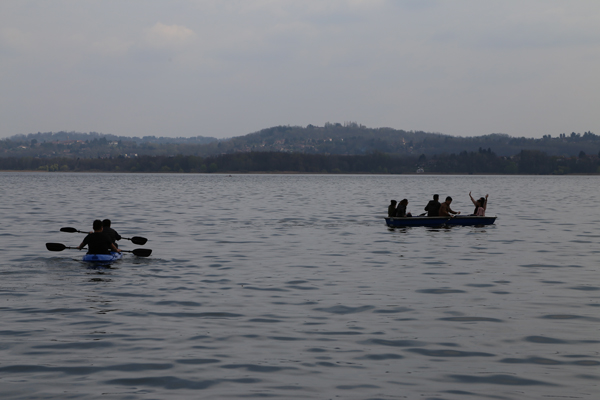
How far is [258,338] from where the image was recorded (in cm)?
1231

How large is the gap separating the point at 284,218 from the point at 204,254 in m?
20.4

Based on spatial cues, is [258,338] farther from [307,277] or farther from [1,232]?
[1,232]

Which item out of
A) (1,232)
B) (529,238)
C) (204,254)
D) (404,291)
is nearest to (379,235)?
(529,238)

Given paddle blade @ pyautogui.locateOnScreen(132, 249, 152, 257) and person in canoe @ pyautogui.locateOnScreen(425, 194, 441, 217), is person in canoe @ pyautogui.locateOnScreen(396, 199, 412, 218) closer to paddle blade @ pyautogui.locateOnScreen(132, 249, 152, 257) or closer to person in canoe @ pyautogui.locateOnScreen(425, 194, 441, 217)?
person in canoe @ pyautogui.locateOnScreen(425, 194, 441, 217)

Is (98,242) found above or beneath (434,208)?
beneath

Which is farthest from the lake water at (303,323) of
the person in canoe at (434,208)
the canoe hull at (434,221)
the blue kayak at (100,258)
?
the person in canoe at (434,208)

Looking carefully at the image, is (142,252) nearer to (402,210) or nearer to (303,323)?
(303,323)

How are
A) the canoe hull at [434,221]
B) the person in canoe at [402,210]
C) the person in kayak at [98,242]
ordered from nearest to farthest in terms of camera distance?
1. the person in kayak at [98,242]
2. the canoe hull at [434,221]
3. the person in canoe at [402,210]

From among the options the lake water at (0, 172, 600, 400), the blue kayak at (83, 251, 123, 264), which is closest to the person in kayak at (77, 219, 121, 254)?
the blue kayak at (83, 251, 123, 264)

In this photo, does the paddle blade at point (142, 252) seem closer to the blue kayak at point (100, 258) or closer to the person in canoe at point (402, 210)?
the blue kayak at point (100, 258)

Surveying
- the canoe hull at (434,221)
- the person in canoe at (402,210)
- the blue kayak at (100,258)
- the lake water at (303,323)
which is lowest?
the lake water at (303,323)

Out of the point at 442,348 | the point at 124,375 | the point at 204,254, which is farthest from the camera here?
the point at 204,254

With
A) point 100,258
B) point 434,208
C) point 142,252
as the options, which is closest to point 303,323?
point 100,258

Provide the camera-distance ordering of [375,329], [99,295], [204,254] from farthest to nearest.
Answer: [204,254], [99,295], [375,329]
